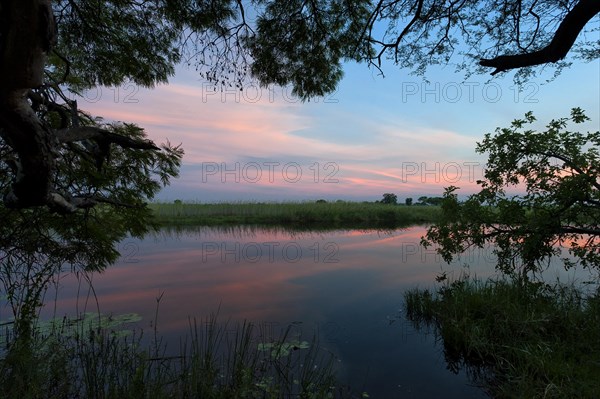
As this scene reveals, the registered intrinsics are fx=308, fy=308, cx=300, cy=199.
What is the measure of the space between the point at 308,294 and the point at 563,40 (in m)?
7.56

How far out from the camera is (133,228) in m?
4.95

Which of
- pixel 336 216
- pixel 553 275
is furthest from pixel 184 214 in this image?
pixel 553 275

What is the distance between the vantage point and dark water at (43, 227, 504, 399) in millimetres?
4898

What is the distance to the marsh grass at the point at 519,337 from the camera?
3686mm

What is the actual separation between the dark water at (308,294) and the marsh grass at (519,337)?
16.3 inches

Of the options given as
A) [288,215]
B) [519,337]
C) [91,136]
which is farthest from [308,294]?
[288,215]

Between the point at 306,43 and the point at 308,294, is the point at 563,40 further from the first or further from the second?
the point at 308,294

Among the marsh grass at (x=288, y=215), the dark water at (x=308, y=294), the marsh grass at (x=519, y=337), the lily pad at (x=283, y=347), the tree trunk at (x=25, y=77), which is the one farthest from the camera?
the marsh grass at (x=288, y=215)

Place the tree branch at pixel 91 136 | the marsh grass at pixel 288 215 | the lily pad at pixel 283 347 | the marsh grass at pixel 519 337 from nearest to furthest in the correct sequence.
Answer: the tree branch at pixel 91 136 < the marsh grass at pixel 519 337 < the lily pad at pixel 283 347 < the marsh grass at pixel 288 215

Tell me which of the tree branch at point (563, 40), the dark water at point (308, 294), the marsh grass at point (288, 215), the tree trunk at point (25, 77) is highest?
the tree branch at point (563, 40)

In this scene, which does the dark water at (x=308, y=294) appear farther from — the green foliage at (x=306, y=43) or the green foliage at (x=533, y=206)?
the green foliage at (x=306, y=43)

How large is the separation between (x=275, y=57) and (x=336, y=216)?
24.0 metres

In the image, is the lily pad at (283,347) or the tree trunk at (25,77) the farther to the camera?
the lily pad at (283,347)

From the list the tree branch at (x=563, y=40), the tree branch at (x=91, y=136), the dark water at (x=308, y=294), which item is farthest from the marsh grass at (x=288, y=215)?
the tree branch at (x=91, y=136)
